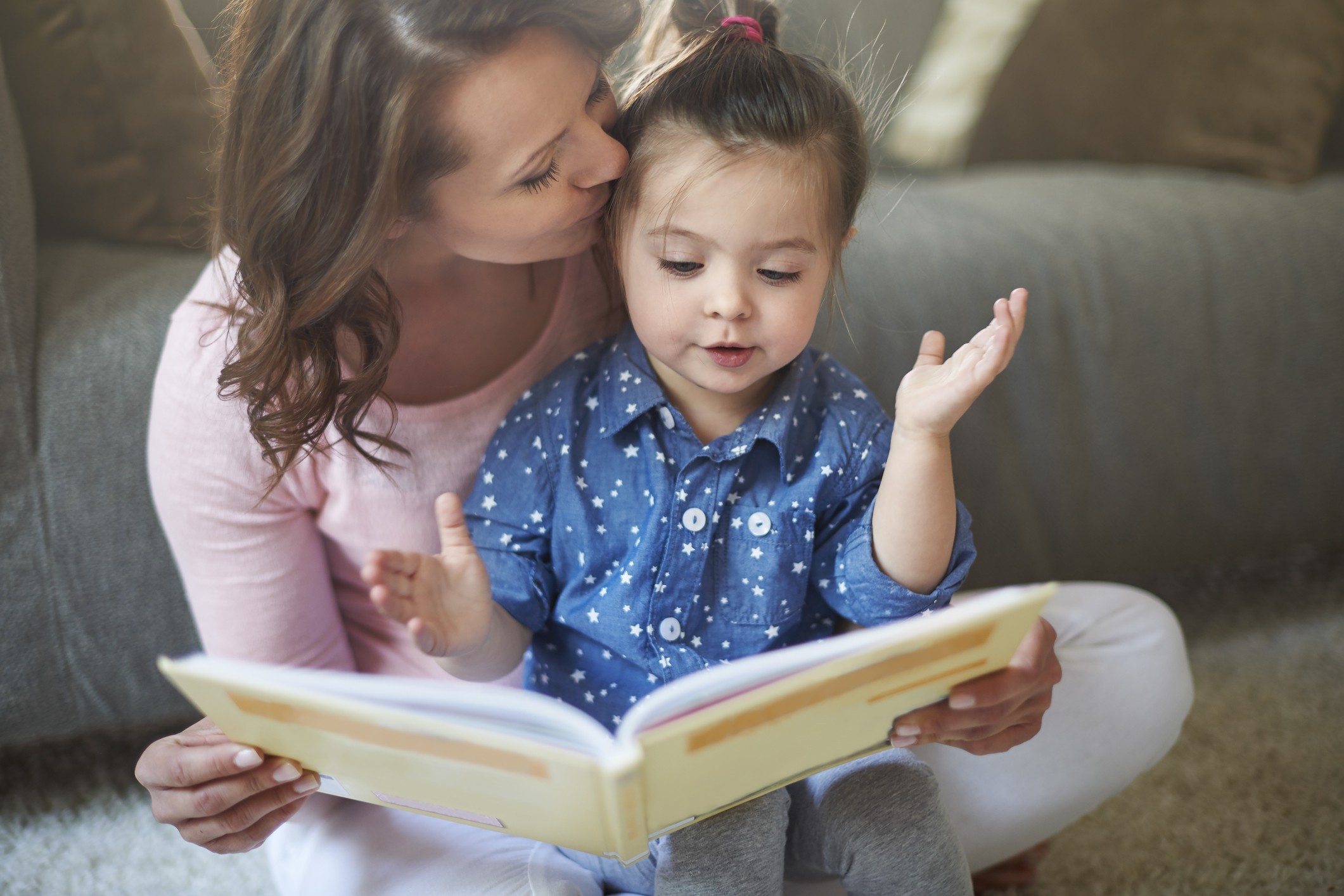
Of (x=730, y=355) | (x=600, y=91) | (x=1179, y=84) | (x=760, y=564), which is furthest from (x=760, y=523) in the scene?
(x=1179, y=84)

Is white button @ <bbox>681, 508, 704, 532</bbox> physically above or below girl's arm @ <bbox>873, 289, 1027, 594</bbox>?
below

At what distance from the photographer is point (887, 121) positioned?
3.05ft

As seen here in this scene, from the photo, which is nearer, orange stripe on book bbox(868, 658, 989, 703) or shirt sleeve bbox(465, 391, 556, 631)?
orange stripe on book bbox(868, 658, 989, 703)

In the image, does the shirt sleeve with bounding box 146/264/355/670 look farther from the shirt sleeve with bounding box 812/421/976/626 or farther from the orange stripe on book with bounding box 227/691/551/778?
the shirt sleeve with bounding box 812/421/976/626

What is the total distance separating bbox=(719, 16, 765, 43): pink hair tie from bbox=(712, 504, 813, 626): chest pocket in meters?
0.37

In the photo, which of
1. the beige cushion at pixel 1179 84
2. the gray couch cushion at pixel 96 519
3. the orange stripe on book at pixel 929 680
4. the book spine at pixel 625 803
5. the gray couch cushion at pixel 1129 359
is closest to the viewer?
the book spine at pixel 625 803

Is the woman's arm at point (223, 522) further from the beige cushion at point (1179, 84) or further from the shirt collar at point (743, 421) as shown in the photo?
the beige cushion at point (1179, 84)

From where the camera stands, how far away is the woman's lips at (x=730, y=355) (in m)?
0.79

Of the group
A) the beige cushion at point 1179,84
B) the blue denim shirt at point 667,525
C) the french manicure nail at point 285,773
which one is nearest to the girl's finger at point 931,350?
the blue denim shirt at point 667,525

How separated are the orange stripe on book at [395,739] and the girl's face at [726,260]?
13.3 inches

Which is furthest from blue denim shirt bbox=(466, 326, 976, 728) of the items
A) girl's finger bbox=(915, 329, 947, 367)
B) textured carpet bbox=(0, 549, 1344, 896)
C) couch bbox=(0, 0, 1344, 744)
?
textured carpet bbox=(0, 549, 1344, 896)

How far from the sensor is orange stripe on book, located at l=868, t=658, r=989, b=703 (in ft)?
2.15

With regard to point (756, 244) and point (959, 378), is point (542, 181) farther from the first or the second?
point (959, 378)

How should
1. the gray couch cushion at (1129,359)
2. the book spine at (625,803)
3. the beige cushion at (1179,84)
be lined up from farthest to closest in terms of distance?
the beige cushion at (1179,84) → the gray couch cushion at (1129,359) → the book spine at (625,803)
